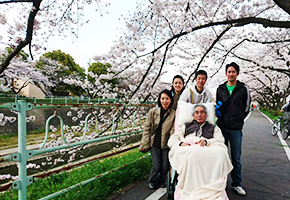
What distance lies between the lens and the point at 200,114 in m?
3.09

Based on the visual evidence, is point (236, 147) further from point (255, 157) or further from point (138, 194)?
point (255, 157)

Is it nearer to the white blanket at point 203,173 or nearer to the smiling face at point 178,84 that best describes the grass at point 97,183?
the white blanket at point 203,173

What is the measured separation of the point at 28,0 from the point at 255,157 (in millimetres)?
6627

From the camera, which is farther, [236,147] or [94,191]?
[236,147]

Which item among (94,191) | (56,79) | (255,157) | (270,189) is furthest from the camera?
(56,79)

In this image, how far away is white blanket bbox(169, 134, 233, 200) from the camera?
2225 millimetres

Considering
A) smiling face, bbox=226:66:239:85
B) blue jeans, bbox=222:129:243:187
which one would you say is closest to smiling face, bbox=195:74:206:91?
smiling face, bbox=226:66:239:85

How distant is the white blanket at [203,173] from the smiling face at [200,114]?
0.68 meters

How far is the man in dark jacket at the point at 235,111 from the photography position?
3436mm

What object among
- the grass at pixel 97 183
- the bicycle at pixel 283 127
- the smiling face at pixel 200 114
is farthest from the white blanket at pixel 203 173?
the bicycle at pixel 283 127

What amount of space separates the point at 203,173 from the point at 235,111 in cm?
154

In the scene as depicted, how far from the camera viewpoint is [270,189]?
11.9 ft

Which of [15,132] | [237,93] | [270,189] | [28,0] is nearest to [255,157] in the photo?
[270,189]

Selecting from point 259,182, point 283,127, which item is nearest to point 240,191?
point 259,182
